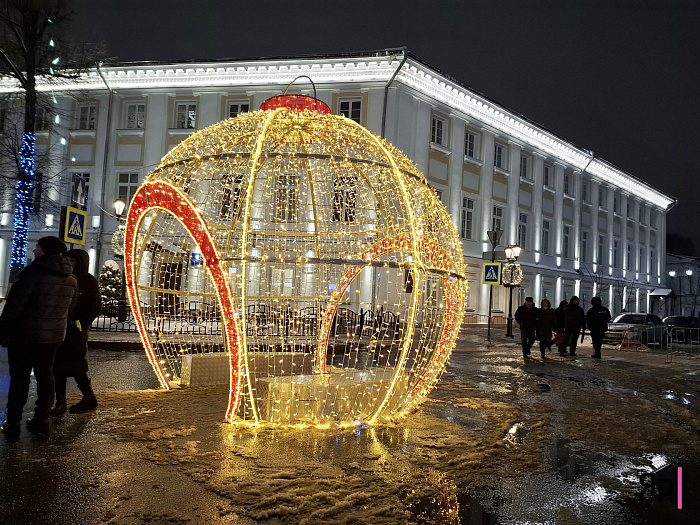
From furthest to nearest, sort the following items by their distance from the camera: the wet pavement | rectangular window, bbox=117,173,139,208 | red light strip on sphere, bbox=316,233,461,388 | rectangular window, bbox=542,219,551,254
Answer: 1. rectangular window, bbox=542,219,551,254
2. rectangular window, bbox=117,173,139,208
3. red light strip on sphere, bbox=316,233,461,388
4. the wet pavement

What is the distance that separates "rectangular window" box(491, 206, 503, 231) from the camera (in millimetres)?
28809

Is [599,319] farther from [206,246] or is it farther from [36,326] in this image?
[36,326]

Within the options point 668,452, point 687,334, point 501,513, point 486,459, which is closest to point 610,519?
point 501,513

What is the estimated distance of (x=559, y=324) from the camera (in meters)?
15.4

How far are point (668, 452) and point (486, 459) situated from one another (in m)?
1.84

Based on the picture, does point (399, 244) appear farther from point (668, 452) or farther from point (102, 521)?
point (102, 521)

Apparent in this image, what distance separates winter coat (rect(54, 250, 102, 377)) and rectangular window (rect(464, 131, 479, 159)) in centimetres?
2385

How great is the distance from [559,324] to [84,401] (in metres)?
12.8

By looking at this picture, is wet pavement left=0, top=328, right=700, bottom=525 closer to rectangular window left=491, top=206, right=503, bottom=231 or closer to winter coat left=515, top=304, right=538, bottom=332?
winter coat left=515, top=304, right=538, bottom=332

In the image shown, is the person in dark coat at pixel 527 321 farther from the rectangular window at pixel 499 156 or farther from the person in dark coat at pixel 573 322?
the rectangular window at pixel 499 156

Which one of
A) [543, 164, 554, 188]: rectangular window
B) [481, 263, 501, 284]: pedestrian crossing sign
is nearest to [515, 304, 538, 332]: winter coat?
[481, 263, 501, 284]: pedestrian crossing sign

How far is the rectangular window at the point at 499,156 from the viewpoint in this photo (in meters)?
29.3

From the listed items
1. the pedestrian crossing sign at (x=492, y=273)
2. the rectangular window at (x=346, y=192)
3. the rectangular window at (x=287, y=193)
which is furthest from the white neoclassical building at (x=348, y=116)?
the rectangular window at (x=346, y=192)

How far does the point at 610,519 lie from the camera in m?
3.46
